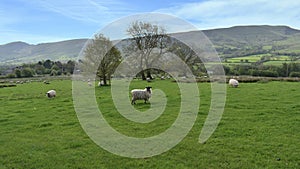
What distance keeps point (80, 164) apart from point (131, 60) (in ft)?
124

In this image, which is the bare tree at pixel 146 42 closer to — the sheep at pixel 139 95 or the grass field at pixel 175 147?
the sheep at pixel 139 95

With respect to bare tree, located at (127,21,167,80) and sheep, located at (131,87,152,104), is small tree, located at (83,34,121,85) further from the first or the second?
sheep, located at (131,87,152,104)

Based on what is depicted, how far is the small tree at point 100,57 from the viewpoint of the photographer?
35594mm

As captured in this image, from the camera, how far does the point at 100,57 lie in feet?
119

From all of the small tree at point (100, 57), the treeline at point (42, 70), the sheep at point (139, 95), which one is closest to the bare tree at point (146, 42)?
the small tree at point (100, 57)

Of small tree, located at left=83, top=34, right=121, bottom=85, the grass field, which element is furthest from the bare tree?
the grass field

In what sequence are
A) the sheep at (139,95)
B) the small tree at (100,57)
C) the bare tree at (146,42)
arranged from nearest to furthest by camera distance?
the sheep at (139,95) → the small tree at (100,57) → the bare tree at (146,42)

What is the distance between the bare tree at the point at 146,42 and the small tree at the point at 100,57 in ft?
32.8

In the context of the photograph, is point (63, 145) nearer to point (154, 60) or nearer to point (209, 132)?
point (209, 132)

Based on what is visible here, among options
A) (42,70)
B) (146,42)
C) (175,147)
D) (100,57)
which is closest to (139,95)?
(175,147)

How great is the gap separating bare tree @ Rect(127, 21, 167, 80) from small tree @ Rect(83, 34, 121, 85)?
10.0 meters

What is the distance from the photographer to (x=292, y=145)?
8258 millimetres

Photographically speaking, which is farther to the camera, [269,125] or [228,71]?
[228,71]

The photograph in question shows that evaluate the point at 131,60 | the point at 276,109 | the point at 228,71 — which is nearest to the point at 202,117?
the point at 276,109
